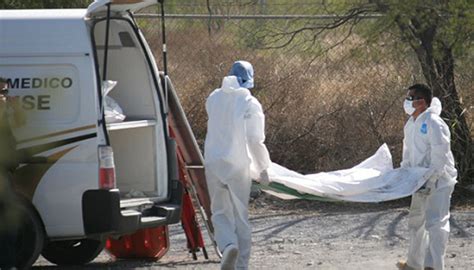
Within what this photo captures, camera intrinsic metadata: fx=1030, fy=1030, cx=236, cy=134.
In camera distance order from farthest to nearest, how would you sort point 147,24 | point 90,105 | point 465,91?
1. point 147,24
2. point 465,91
3. point 90,105

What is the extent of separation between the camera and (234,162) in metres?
7.70

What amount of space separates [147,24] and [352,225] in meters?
5.78

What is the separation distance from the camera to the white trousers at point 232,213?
7.75 meters

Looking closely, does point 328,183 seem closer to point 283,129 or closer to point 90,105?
point 90,105

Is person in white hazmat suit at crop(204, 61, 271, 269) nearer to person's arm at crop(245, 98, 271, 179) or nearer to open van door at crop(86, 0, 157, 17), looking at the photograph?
person's arm at crop(245, 98, 271, 179)

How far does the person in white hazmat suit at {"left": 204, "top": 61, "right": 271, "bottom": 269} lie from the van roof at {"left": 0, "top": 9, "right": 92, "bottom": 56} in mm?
1129

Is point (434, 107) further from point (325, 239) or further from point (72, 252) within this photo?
point (72, 252)

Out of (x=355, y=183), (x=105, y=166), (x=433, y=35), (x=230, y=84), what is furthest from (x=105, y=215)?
(x=433, y=35)

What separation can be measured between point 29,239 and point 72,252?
51.2 inches

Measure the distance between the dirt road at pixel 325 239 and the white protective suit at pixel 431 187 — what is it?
65cm

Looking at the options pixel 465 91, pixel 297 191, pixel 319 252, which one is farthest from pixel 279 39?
pixel 297 191

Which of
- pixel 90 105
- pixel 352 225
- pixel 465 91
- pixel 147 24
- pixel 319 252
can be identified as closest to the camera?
pixel 90 105

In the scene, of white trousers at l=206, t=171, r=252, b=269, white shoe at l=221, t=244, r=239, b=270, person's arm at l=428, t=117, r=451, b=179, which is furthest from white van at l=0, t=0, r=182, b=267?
person's arm at l=428, t=117, r=451, b=179

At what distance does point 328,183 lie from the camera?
26.3 feet
